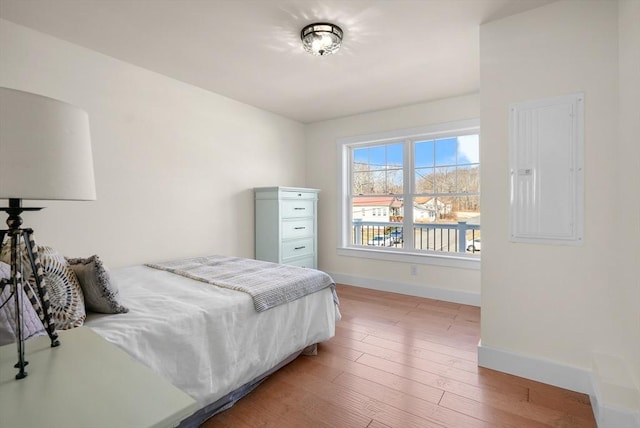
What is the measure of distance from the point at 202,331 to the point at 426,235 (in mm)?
3087

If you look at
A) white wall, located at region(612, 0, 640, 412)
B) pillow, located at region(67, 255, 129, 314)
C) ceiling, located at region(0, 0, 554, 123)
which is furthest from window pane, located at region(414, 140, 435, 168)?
pillow, located at region(67, 255, 129, 314)

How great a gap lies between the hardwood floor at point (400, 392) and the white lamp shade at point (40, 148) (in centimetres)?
142

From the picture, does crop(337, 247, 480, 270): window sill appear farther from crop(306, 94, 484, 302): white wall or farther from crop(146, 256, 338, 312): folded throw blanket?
crop(146, 256, 338, 312): folded throw blanket

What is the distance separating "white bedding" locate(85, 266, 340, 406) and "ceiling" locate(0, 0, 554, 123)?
1.80 m

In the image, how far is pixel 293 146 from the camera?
4.57 m

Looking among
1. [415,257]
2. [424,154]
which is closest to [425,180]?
[424,154]

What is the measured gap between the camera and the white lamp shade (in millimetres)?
751

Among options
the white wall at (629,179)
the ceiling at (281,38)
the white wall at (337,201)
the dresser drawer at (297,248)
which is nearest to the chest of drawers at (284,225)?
the dresser drawer at (297,248)

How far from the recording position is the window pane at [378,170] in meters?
4.12

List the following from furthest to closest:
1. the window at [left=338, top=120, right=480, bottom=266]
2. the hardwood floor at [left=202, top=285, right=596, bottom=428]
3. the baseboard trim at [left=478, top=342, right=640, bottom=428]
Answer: the window at [left=338, top=120, right=480, bottom=266] < the hardwood floor at [left=202, top=285, right=596, bottom=428] < the baseboard trim at [left=478, top=342, right=640, bottom=428]

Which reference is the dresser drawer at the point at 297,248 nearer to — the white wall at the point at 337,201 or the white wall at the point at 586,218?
the white wall at the point at 337,201

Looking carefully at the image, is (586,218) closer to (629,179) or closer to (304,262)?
(629,179)

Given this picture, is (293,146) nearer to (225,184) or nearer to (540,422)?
(225,184)

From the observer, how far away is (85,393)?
0.73 meters
